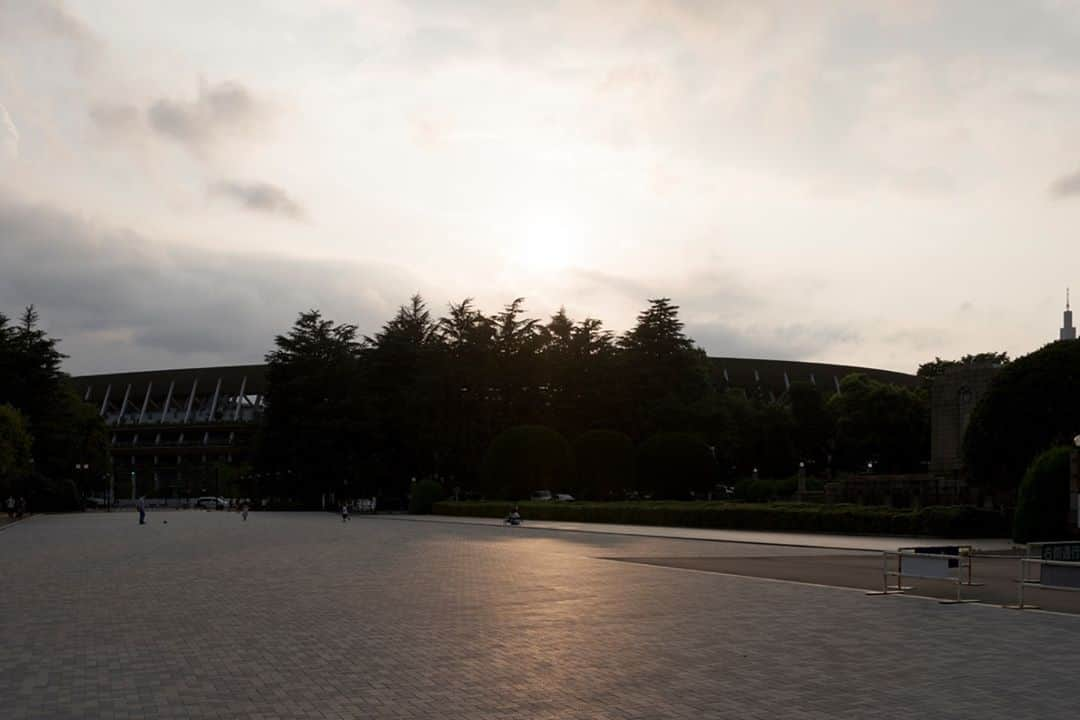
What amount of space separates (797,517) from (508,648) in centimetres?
2887

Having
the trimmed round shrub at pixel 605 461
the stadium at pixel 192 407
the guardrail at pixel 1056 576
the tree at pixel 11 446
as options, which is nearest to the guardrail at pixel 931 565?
the guardrail at pixel 1056 576

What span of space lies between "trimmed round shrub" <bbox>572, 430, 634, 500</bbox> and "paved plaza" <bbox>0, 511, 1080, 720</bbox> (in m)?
42.7

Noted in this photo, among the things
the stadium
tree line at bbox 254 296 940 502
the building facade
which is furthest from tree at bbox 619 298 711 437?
the building facade

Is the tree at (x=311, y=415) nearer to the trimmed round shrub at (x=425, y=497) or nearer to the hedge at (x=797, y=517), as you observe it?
the trimmed round shrub at (x=425, y=497)

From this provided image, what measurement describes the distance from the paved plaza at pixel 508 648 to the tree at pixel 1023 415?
21770mm

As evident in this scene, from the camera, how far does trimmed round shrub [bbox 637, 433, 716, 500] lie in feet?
193

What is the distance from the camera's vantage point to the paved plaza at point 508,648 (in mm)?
8078

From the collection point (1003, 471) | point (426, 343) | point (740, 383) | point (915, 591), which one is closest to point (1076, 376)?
point (1003, 471)

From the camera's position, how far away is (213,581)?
1816 cm

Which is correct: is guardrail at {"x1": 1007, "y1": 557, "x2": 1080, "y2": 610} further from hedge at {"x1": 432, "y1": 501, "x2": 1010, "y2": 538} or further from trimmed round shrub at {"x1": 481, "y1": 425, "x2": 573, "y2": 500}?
trimmed round shrub at {"x1": 481, "y1": 425, "x2": 573, "y2": 500}

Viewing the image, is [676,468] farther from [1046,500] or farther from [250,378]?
[250,378]

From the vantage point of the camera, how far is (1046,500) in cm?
2881

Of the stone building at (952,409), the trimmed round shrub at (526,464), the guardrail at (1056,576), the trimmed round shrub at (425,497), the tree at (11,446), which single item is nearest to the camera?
the guardrail at (1056,576)

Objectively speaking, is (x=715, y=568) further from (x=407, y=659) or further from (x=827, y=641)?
(x=407, y=659)
